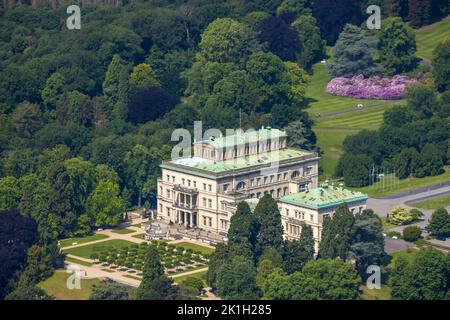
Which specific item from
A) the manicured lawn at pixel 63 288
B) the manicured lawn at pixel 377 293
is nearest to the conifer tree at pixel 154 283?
the manicured lawn at pixel 63 288

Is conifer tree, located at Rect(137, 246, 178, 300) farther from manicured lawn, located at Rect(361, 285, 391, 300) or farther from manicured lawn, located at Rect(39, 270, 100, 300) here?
manicured lawn, located at Rect(361, 285, 391, 300)

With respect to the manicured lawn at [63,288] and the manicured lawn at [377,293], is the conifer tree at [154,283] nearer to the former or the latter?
the manicured lawn at [63,288]

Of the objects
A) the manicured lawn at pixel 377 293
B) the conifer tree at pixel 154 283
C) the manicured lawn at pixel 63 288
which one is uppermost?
the conifer tree at pixel 154 283

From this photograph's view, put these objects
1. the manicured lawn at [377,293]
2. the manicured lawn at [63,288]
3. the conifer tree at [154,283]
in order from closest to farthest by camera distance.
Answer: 1. the conifer tree at [154,283]
2. the manicured lawn at [377,293]
3. the manicured lawn at [63,288]

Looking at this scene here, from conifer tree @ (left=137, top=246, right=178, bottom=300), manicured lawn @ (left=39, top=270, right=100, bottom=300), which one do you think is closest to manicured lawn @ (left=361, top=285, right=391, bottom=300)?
conifer tree @ (left=137, top=246, right=178, bottom=300)
